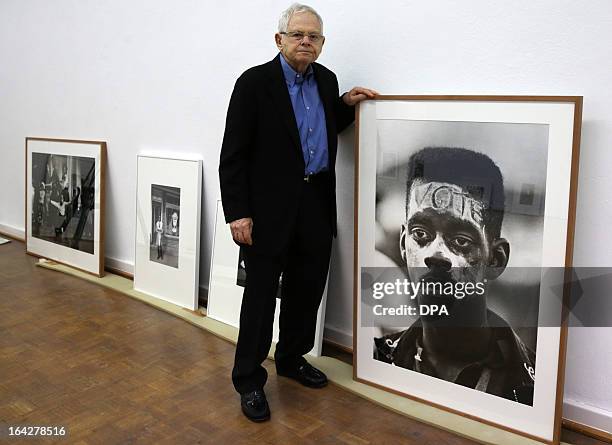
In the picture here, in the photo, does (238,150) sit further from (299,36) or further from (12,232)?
(12,232)

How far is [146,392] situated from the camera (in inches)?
115

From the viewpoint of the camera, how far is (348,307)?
3359 mm

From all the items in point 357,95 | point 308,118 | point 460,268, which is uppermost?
point 357,95

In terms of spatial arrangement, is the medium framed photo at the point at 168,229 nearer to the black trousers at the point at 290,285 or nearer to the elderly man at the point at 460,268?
the black trousers at the point at 290,285

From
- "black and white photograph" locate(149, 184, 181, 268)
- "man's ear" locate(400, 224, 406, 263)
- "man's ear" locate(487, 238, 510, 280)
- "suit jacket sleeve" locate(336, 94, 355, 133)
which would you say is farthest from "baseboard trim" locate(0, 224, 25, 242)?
"man's ear" locate(487, 238, 510, 280)

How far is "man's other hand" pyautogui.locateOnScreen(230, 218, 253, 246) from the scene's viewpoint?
267 cm

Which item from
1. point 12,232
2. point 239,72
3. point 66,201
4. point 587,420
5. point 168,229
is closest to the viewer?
point 587,420

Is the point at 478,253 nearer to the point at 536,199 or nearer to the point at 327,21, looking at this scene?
the point at 536,199

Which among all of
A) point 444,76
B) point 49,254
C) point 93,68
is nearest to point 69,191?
point 49,254

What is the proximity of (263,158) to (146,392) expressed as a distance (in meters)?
1.24

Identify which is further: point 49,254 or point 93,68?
point 49,254

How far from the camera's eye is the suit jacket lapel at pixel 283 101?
266cm

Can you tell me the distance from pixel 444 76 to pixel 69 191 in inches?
135

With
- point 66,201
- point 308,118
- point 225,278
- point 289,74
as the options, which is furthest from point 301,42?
point 66,201
